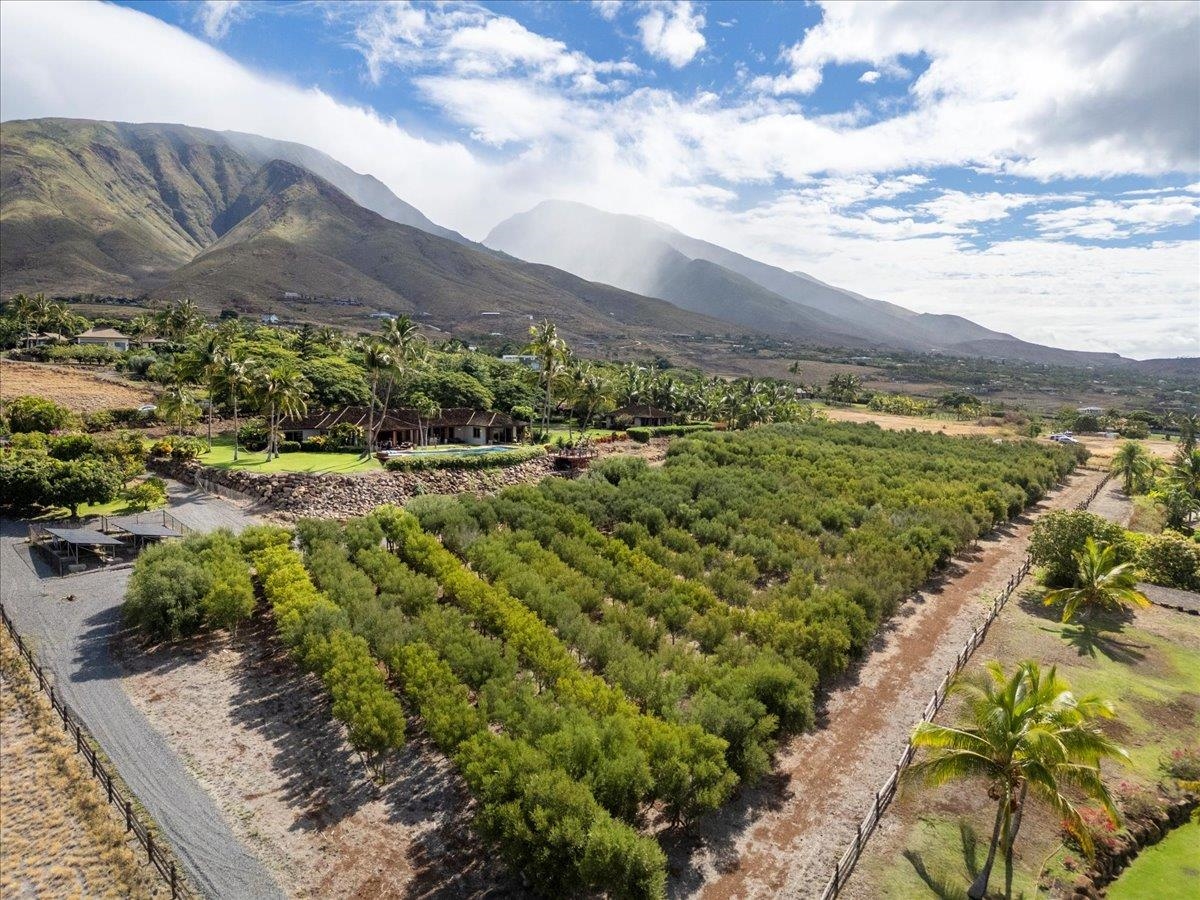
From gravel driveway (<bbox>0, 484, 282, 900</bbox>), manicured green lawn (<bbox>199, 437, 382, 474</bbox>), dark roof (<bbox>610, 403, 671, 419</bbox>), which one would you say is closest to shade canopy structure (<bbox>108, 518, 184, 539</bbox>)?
gravel driveway (<bbox>0, 484, 282, 900</bbox>)

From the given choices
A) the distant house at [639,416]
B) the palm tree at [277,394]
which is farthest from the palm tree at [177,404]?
the distant house at [639,416]

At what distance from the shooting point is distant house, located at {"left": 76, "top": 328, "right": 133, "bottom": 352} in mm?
93688

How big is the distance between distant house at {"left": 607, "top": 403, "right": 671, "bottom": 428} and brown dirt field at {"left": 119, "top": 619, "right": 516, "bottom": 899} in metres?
57.4

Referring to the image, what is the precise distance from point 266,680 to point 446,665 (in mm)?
7992

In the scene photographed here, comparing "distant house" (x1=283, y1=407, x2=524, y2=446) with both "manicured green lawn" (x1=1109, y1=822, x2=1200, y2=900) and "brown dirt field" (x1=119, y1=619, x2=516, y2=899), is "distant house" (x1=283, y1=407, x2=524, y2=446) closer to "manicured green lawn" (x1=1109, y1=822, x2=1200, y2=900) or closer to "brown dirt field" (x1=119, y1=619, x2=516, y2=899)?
"brown dirt field" (x1=119, y1=619, x2=516, y2=899)

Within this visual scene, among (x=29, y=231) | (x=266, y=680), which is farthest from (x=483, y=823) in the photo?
(x=29, y=231)

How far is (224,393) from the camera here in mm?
52688

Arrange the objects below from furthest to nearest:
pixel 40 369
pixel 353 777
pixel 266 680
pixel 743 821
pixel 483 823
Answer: pixel 40 369 < pixel 266 680 < pixel 353 777 < pixel 743 821 < pixel 483 823

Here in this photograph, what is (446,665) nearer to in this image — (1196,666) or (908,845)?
(908,845)

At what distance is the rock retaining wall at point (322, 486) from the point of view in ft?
134

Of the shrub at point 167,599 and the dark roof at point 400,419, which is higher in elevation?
the dark roof at point 400,419

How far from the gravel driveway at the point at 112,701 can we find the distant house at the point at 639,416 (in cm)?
4826

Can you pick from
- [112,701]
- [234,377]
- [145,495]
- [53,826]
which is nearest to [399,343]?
[234,377]

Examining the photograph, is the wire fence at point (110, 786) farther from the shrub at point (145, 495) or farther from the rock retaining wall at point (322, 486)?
the rock retaining wall at point (322, 486)
